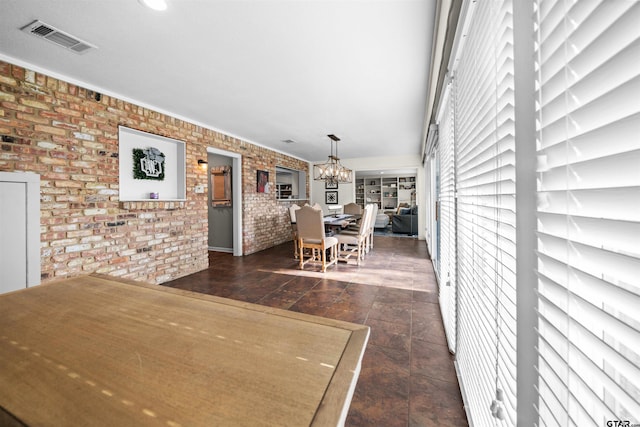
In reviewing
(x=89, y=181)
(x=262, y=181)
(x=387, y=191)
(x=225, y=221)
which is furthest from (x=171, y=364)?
(x=387, y=191)

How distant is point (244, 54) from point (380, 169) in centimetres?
554

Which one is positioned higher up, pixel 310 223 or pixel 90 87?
pixel 90 87

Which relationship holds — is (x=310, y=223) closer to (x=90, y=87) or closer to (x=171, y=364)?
(x=90, y=87)

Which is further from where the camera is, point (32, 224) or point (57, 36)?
point (32, 224)

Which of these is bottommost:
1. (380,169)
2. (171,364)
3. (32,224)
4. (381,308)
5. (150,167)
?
(381,308)

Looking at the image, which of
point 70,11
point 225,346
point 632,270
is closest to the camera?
point 632,270

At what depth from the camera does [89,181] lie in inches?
108

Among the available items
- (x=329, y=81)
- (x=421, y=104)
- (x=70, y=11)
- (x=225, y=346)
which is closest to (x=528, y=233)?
(x=225, y=346)

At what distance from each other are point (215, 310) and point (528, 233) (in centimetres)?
95

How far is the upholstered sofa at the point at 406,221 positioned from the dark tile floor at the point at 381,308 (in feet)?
7.43

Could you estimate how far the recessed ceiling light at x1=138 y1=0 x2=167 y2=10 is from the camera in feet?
5.23

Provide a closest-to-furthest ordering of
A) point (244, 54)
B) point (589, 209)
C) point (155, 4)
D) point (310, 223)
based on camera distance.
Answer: point (589, 209)
point (155, 4)
point (244, 54)
point (310, 223)

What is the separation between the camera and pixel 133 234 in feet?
10.4

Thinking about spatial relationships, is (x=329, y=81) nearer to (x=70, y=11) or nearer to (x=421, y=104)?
(x=421, y=104)
